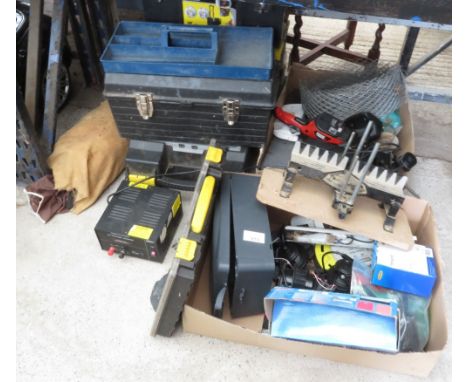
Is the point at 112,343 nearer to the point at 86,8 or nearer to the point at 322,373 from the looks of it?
the point at 322,373

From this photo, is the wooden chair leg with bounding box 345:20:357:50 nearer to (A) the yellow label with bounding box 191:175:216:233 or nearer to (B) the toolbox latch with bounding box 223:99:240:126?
(B) the toolbox latch with bounding box 223:99:240:126

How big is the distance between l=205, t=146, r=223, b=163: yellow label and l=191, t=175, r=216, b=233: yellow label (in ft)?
0.23

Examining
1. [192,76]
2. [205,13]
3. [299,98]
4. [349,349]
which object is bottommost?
[349,349]

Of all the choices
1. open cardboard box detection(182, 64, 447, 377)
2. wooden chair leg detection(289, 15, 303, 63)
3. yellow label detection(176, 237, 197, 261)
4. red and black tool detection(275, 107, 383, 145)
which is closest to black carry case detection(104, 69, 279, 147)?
red and black tool detection(275, 107, 383, 145)

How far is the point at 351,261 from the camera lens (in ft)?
4.29

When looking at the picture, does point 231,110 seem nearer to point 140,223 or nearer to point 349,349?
point 140,223

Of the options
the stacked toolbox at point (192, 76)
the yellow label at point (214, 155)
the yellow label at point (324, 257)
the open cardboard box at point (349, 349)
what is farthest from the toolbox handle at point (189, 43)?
the yellow label at point (324, 257)

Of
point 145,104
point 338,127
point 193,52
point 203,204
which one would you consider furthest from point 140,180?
point 338,127

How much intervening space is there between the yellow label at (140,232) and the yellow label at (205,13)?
82 cm

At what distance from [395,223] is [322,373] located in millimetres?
526

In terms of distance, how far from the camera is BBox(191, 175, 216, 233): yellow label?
1.16 m

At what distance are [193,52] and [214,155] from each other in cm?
36

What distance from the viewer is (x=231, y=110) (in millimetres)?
1348

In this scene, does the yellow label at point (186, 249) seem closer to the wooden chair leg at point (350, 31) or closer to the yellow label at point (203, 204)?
the yellow label at point (203, 204)
